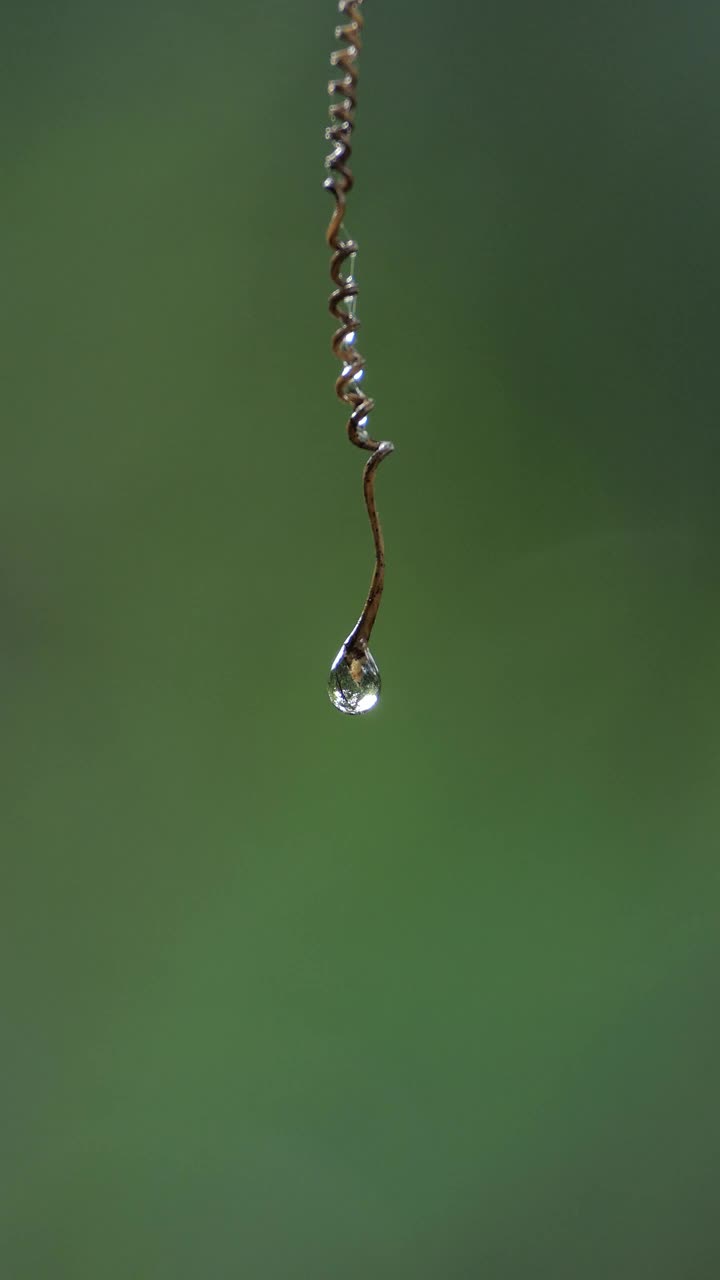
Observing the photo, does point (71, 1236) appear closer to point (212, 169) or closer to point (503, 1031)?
point (503, 1031)

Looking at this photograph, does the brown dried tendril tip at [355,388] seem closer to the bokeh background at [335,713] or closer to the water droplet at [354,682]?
the water droplet at [354,682]

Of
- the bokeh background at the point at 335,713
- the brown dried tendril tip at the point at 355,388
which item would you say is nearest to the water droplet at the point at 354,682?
the brown dried tendril tip at the point at 355,388

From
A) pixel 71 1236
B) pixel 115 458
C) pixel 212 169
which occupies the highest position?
pixel 212 169

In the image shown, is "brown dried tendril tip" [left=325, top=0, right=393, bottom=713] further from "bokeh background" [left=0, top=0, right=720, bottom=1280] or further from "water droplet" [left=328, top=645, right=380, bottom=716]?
"bokeh background" [left=0, top=0, right=720, bottom=1280]

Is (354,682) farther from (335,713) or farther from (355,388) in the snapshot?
(335,713)

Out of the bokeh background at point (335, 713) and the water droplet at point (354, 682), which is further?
the bokeh background at point (335, 713)

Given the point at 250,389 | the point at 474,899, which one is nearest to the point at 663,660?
the point at 474,899
